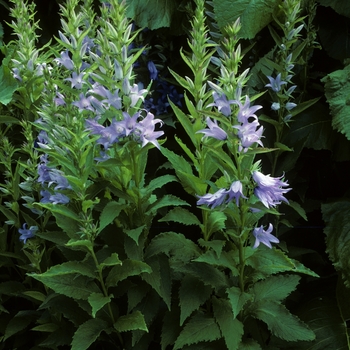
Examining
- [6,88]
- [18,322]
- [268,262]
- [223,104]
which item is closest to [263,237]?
[268,262]

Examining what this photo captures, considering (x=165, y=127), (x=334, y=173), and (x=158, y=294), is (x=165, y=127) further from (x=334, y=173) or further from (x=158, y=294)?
(x=158, y=294)

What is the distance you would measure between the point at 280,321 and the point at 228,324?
14 centimetres

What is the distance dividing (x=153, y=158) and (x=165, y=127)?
152 mm

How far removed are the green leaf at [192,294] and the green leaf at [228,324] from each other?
0.14ft

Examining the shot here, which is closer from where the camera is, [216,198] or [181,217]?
[216,198]

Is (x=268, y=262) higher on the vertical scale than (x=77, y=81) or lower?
lower

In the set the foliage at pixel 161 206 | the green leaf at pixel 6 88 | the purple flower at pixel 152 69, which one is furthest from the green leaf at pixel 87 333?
the purple flower at pixel 152 69

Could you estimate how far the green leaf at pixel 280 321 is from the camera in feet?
4.01

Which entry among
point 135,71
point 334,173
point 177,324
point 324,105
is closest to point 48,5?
point 135,71

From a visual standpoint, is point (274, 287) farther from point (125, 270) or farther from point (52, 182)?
point (52, 182)

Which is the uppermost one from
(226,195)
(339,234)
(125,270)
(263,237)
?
(226,195)

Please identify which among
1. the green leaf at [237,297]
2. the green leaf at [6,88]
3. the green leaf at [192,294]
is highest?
the green leaf at [6,88]

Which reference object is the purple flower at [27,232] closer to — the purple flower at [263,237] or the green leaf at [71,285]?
the green leaf at [71,285]

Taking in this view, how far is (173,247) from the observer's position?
49.2 inches
